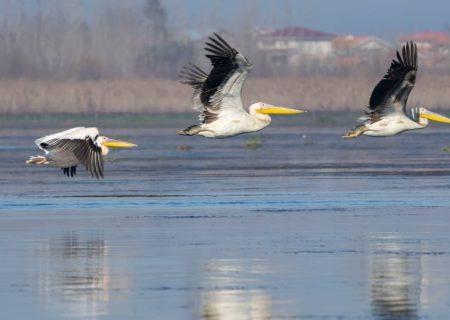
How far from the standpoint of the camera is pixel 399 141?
1347 inches

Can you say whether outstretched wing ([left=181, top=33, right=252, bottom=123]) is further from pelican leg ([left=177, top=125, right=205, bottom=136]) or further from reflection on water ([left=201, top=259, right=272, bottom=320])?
reflection on water ([left=201, top=259, right=272, bottom=320])

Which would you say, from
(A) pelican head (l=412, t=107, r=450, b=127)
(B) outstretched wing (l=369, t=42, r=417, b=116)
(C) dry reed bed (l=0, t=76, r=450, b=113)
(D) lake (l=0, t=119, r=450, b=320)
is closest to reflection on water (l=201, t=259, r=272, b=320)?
(D) lake (l=0, t=119, r=450, b=320)

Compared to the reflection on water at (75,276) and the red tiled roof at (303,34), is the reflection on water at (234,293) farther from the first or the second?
the red tiled roof at (303,34)

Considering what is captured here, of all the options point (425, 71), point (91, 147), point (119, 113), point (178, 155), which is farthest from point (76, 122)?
point (91, 147)

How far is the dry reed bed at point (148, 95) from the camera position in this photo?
44831 mm

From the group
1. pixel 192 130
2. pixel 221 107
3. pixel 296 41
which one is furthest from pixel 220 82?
pixel 296 41

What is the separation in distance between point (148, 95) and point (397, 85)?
29.3m

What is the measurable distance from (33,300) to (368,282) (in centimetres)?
223

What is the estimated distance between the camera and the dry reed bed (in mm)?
44831

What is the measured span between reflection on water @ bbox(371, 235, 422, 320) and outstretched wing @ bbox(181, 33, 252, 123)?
2855mm

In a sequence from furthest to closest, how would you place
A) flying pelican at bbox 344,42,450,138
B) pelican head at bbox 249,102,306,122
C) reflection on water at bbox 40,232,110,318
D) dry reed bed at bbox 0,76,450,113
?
dry reed bed at bbox 0,76,450,113 < flying pelican at bbox 344,42,450,138 < pelican head at bbox 249,102,306,122 < reflection on water at bbox 40,232,110,318

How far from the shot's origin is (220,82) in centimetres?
1581

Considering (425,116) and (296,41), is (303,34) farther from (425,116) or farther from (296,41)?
(425,116)

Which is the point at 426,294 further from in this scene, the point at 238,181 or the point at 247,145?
the point at 247,145
